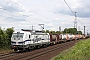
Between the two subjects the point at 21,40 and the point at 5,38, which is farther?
the point at 5,38

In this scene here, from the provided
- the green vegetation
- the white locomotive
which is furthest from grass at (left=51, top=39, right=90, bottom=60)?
the green vegetation

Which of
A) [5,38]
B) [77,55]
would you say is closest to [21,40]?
[5,38]

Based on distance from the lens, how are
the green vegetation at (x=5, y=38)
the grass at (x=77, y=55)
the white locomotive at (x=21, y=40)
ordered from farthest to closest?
1. the green vegetation at (x=5, y=38)
2. the white locomotive at (x=21, y=40)
3. the grass at (x=77, y=55)

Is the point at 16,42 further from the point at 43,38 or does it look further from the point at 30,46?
the point at 43,38

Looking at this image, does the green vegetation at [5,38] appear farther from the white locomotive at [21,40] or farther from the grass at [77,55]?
the grass at [77,55]

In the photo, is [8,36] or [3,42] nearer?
[3,42]

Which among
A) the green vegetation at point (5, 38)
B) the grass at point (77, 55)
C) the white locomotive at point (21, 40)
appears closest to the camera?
the grass at point (77, 55)

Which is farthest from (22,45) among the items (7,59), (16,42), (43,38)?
(43,38)

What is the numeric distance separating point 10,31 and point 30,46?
628cm

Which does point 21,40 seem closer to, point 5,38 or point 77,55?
point 5,38

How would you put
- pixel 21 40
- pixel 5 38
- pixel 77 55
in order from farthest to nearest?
pixel 5 38, pixel 21 40, pixel 77 55

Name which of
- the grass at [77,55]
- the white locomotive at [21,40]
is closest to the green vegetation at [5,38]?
the white locomotive at [21,40]

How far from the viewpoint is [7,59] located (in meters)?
21.3

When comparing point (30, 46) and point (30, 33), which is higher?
point (30, 33)
